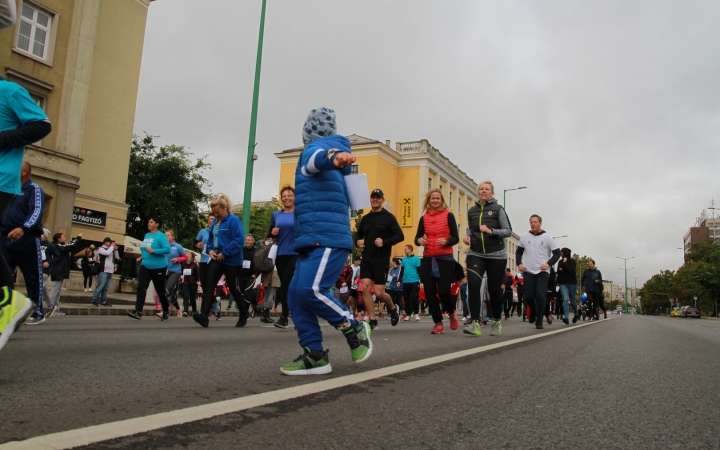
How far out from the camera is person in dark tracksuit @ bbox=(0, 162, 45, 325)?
589cm

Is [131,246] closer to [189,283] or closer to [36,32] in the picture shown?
[36,32]

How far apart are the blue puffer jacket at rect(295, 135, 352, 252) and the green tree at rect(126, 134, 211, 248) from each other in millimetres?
40948

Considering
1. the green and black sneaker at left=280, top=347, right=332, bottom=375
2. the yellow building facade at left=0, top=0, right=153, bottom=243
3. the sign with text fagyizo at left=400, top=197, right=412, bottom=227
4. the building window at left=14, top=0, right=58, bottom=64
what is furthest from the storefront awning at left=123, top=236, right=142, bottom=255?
the sign with text fagyizo at left=400, top=197, right=412, bottom=227

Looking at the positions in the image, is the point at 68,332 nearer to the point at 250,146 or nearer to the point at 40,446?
the point at 40,446

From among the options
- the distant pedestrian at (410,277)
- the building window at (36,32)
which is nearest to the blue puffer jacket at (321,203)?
the distant pedestrian at (410,277)

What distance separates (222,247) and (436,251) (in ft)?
10.6

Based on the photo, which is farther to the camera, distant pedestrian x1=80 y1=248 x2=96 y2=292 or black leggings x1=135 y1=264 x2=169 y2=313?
distant pedestrian x1=80 y1=248 x2=96 y2=292

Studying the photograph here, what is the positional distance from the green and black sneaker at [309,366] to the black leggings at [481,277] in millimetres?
4576

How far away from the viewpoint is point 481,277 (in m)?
8.31

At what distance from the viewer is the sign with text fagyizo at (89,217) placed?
Answer: 25.2 meters

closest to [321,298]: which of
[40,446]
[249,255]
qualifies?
[40,446]

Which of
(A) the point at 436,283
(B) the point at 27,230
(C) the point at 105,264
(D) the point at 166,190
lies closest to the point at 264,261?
(A) the point at 436,283

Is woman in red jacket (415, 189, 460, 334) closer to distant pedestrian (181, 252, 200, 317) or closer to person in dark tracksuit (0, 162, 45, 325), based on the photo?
person in dark tracksuit (0, 162, 45, 325)

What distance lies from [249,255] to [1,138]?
31.6ft
